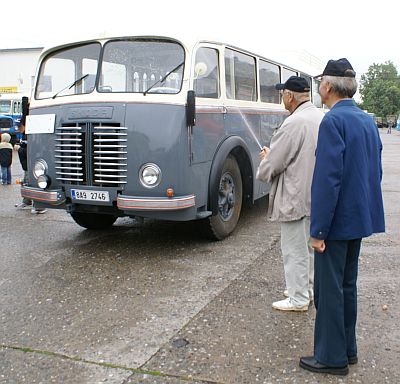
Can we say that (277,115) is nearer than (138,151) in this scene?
No

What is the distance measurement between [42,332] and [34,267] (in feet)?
5.84

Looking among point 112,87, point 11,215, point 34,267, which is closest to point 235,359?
point 34,267

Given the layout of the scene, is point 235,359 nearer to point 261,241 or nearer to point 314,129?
point 314,129

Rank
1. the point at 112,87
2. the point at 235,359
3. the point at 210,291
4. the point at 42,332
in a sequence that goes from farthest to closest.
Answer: the point at 112,87 < the point at 210,291 < the point at 42,332 < the point at 235,359

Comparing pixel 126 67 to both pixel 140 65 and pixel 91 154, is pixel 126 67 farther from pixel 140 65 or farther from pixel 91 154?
pixel 91 154

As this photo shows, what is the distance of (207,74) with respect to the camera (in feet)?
19.7

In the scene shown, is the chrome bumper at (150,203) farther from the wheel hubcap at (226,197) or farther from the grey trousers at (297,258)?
the grey trousers at (297,258)

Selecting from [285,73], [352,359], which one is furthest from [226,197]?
[352,359]

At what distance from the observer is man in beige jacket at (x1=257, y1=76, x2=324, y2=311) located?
395 centimetres

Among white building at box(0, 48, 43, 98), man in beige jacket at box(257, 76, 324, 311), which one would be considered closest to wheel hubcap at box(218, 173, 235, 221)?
man in beige jacket at box(257, 76, 324, 311)

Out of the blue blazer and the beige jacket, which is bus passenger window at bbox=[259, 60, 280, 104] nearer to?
the beige jacket

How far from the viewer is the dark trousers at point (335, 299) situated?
310 centimetres

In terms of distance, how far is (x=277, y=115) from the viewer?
827cm

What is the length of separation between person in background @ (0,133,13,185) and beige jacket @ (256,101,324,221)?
8675mm
